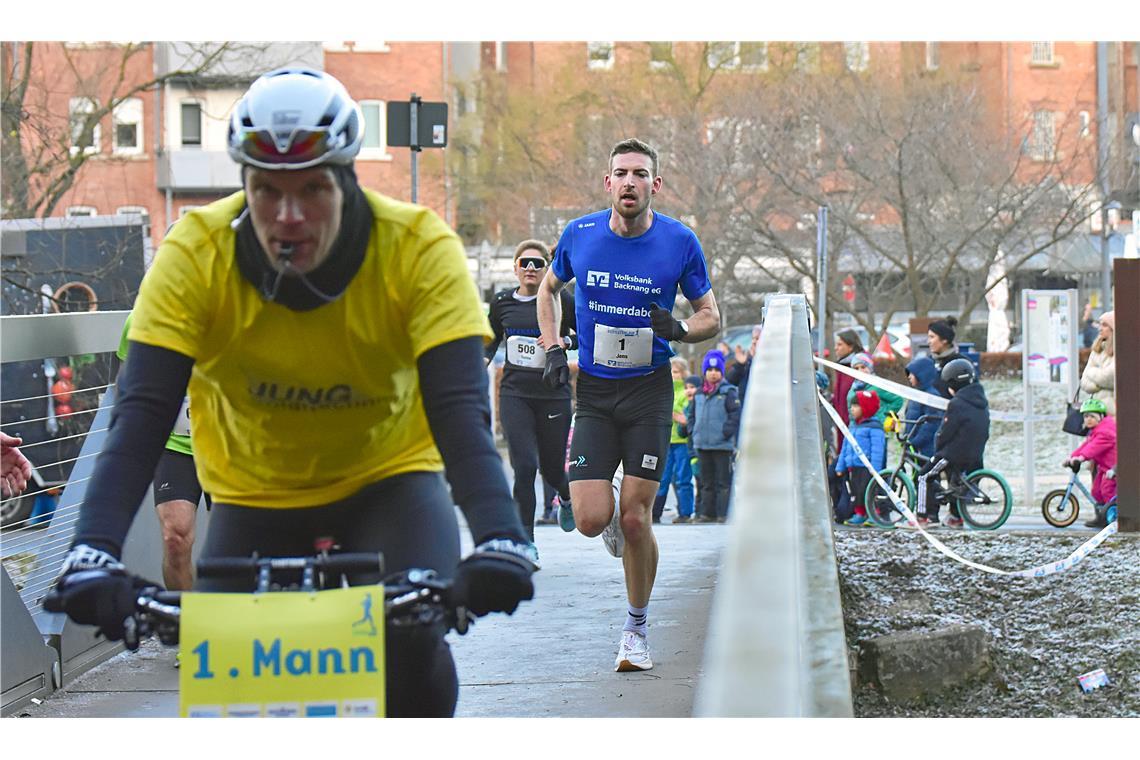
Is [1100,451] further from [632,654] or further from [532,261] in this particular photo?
[632,654]

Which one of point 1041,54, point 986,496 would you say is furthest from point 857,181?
point 1041,54

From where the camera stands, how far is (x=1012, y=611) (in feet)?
33.8

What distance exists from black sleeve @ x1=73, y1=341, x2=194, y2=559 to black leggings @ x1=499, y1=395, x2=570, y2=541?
6271 millimetres

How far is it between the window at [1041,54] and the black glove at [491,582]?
4434cm

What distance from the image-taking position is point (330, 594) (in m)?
3.16

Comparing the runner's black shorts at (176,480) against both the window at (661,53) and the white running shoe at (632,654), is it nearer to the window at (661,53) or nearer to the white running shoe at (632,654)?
the white running shoe at (632,654)

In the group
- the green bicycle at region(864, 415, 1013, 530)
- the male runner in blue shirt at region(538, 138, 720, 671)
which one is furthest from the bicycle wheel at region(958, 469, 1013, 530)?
the male runner in blue shirt at region(538, 138, 720, 671)

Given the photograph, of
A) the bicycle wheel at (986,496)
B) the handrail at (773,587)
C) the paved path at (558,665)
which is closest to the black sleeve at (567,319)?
the paved path at (558,665)

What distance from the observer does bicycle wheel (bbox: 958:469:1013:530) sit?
14055 mm

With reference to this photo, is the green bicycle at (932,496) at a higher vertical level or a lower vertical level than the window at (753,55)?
lower

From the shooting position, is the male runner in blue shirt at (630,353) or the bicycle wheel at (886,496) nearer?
the male runner in blue shirt at (630,353)

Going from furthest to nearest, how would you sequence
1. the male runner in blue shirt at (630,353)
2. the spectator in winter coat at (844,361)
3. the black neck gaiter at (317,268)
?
the spectator in winter coat at (844,361)
the male runner in blue shirt at (630,353)
the black neck gaiter at (317,268)

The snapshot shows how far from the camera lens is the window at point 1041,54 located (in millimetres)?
45312

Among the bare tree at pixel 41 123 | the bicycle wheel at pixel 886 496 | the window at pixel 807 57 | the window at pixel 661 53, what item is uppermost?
the window at pixel 661 53
